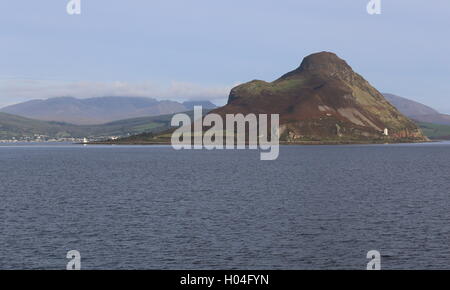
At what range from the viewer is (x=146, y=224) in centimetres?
7331

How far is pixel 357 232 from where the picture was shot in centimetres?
6850

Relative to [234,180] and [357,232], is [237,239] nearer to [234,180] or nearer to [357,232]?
[357,232]

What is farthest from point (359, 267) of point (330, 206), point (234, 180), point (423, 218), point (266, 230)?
point (234, 180)

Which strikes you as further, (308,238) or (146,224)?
(146,224)

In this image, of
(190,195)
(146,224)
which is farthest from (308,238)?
(190,195)

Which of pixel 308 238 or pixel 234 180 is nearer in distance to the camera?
pixel 308 238

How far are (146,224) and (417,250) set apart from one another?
115 ft

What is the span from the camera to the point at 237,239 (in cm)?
6341
